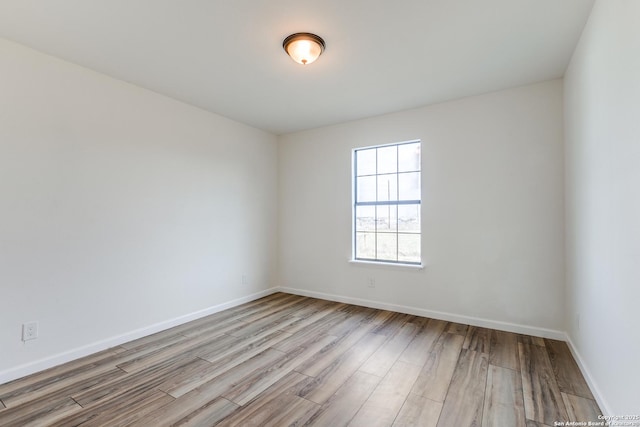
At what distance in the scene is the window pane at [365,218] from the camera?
409 cm

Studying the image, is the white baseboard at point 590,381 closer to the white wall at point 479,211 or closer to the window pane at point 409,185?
the white wall at point 479,211

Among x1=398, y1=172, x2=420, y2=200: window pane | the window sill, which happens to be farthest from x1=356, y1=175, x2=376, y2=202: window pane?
the window sill

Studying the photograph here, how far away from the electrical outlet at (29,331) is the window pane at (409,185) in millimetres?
3858

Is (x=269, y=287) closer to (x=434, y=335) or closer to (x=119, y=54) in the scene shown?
(x=434, y=335)

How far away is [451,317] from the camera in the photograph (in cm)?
342

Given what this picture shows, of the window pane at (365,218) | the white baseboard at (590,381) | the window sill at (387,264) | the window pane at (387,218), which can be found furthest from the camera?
the window pane at (365,218)

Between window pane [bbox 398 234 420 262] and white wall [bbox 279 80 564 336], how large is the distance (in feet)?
0.44

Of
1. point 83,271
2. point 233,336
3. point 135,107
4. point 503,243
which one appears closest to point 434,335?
point 503,243

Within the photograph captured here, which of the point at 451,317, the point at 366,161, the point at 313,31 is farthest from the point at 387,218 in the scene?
the point at 313,31

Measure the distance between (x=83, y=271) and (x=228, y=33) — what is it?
7.94ft

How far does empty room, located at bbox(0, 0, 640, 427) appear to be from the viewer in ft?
6.12

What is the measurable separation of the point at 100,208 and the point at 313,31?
2.49 meters

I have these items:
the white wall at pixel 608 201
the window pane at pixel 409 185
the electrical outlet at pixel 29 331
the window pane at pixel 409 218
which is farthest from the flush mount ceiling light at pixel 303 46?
the electrical outlet at pixel 29 331

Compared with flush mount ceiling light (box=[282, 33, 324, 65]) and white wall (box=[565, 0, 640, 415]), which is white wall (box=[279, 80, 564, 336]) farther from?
flush mount ceiling light (box=[282, 33, 324, 65])
